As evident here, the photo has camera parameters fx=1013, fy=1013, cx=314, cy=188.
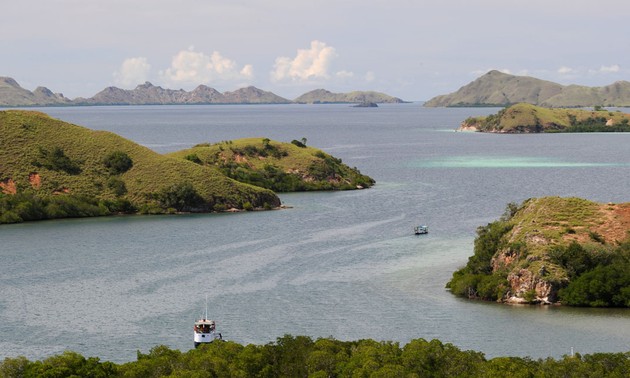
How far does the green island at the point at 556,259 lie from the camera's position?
91125 millimetres

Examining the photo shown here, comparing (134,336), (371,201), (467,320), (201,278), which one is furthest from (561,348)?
(371,201)

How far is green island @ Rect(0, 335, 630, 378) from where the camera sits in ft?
196

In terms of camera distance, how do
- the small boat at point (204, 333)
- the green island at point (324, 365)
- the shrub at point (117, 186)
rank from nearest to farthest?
the green island at point (324, 365) < the small boat at point (204, 333) < the shrub at point (117, 186)

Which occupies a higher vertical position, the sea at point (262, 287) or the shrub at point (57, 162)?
the shrub at point (57, 162)

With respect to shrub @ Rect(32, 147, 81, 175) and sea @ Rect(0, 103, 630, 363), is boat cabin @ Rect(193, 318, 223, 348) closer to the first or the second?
sea @ Rect(0, 103, 630, 363)

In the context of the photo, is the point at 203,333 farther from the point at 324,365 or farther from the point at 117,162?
the point at 117,162

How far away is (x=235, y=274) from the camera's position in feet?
346

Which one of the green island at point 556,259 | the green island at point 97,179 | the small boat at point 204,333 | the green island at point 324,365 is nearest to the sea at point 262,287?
the green island at point 556,259

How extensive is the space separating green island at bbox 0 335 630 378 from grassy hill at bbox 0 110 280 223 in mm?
92216

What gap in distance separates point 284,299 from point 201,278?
44.1ft

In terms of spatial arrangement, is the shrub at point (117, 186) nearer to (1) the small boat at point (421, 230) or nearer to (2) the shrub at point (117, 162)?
(2) the shrub at point (117, 162)

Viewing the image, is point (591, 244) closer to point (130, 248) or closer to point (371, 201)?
Answer: point (130, 248)

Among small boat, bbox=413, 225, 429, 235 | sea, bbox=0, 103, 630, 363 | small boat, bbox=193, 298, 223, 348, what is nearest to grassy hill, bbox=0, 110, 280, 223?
sea, bbox=0, 103, 630, 363

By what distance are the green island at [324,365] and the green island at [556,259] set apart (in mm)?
27630
